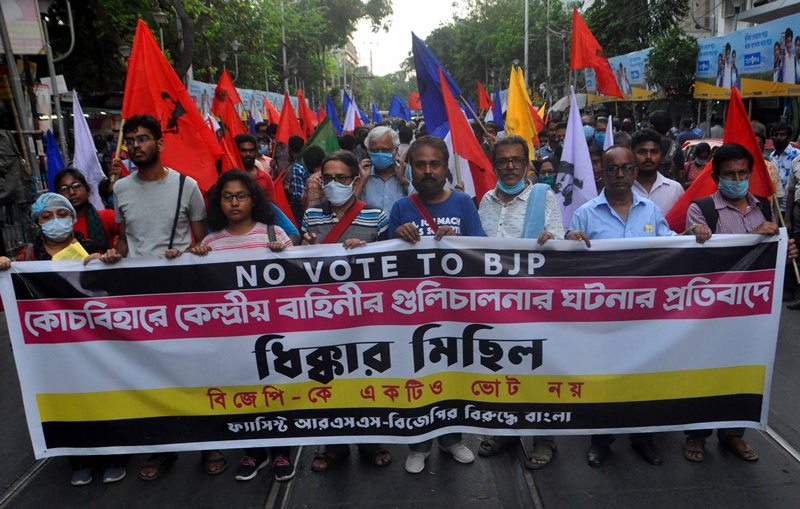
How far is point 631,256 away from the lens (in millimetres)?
3090

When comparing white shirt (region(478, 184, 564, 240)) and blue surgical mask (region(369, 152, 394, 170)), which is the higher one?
blue surgical mask (region(369, 152, 394, 170))

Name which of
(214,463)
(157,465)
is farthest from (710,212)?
(157,465)

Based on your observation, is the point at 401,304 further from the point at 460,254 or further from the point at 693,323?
the point at 693,323

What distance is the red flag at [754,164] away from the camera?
365cm

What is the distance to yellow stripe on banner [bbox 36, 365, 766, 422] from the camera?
3.14 metres

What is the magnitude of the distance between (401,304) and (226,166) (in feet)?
8.82

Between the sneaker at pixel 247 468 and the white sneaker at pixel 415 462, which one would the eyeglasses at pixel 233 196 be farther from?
the white sneaker at pixel 415 462

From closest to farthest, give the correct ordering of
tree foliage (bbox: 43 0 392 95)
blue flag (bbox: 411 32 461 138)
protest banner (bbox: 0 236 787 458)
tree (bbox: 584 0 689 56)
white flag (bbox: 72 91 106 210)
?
protest banner (bbox: 0 236 787 458) → blue flag (bbox: 411 32 461 138) → white flag (bbox: 72 91 106 210) → tree foliage (bbox: 43 0 392 95) → tree (bbox: 584 0 689 56)

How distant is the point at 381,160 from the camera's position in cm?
518

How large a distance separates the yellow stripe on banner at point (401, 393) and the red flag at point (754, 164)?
1130 mm

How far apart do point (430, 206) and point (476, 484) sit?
4.83 feet

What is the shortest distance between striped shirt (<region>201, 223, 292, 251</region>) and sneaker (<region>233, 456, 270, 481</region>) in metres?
Result: 1.16

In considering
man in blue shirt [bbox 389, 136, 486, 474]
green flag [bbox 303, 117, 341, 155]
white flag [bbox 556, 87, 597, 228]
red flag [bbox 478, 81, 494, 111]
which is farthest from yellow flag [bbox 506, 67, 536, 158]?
red flag [bbox 478, 81, 494, 111]

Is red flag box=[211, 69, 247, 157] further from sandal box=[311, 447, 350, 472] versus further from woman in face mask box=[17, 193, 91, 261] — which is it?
sandal box=[311, 447, 350, 472]
